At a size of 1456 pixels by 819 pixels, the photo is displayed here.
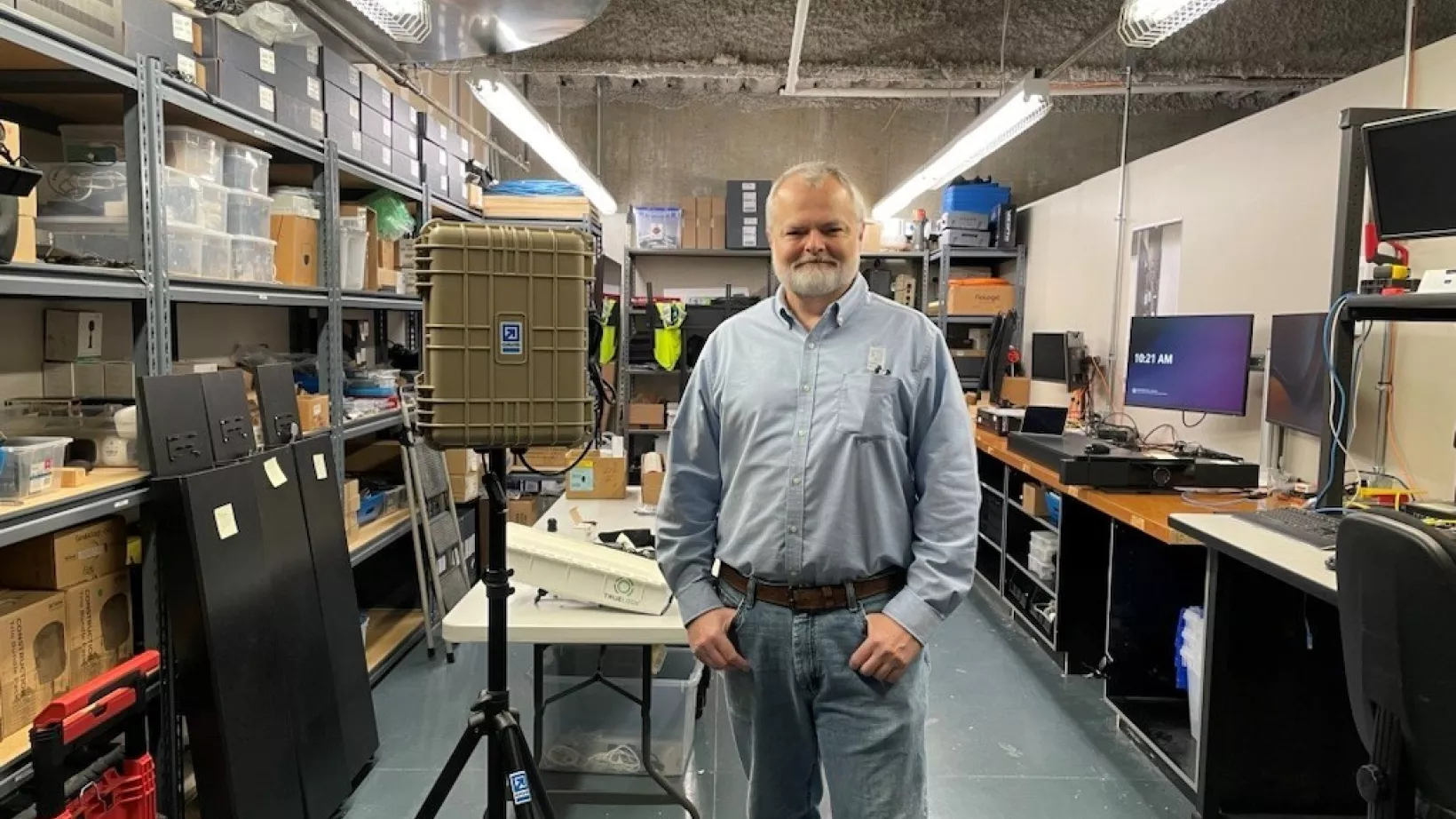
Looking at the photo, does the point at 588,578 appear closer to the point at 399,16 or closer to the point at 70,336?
the point at 70,336

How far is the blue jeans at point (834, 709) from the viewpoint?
1.47m

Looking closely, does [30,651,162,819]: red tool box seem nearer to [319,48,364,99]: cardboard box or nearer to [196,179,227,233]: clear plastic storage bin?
[196,179,227,233]: clear plastic storage bin

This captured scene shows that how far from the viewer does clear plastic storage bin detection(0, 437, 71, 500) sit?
1753 mm

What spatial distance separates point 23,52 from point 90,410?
89 centimetres

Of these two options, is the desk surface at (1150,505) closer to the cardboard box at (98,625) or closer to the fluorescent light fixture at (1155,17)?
the fluorescent light fixture at (1155,17)

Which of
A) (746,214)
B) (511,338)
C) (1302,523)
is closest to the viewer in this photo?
(511,338)

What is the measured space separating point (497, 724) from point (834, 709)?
606 mm

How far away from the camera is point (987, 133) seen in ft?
13.1

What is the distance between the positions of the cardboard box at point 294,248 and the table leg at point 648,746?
5.99 ft

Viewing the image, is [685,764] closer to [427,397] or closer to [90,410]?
[427,397]

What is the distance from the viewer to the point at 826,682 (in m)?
1.48

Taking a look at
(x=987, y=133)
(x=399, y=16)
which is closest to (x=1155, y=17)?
(x=987, y=133)

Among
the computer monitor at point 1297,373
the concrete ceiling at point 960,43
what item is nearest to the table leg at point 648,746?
the computer monitor at point 1297,373

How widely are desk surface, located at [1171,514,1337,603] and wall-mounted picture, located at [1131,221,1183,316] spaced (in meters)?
2.24
